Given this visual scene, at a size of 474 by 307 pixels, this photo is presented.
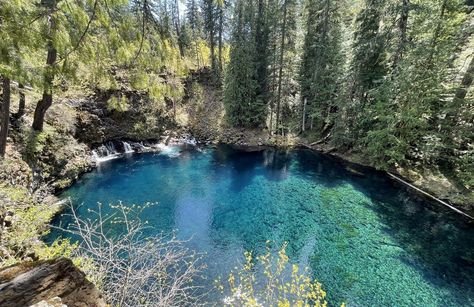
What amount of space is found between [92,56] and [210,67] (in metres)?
28.5

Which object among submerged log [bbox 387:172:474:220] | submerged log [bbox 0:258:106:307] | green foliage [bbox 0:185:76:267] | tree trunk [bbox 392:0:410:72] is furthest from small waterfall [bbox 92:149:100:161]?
tree trunk [bbox 392:0:410:72]

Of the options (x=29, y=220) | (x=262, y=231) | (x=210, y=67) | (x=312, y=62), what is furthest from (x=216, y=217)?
(x=210, y=67)

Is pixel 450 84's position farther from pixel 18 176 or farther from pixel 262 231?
pixel 18 176

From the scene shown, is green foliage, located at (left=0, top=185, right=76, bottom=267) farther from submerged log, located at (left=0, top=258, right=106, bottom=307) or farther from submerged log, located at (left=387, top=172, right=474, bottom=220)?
submerged log, located at (left=387, top=172, right=474, bottom=220)

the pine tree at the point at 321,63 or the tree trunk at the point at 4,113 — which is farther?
the pine tree at the point at 321,63

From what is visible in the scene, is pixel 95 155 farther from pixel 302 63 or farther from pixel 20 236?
pixel 302 63

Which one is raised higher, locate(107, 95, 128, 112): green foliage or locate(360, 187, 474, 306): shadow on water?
locate(107, 95, 128, 112): green foliage

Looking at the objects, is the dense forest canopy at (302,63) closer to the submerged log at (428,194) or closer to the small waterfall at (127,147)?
the submerged log at (428,194)

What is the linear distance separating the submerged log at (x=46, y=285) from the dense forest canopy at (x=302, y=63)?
253 centimetres

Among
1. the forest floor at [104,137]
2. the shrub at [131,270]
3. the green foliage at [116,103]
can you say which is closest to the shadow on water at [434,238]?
the forest floor at [104,137]

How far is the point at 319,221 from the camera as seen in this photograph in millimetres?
11586

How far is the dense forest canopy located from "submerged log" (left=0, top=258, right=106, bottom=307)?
253 cm

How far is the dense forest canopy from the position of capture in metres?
3.85

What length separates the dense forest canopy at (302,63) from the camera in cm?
385
